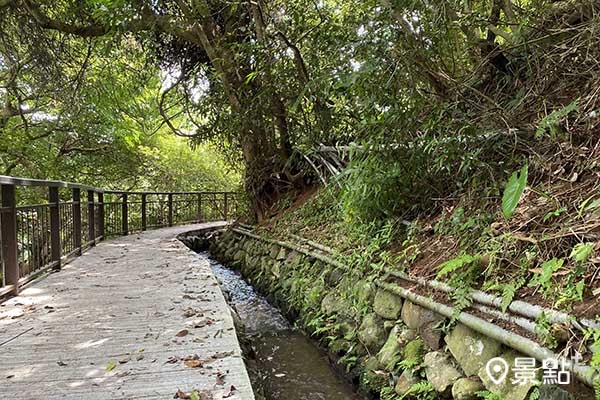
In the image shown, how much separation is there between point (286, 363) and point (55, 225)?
323 centimetres

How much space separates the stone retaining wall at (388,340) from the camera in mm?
1902

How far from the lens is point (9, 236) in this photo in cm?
333

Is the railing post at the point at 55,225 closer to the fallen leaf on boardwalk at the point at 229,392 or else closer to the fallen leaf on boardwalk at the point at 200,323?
the fallen leaf on boardwalk at the point at 200,323

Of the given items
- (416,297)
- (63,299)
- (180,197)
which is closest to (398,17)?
(416,297)

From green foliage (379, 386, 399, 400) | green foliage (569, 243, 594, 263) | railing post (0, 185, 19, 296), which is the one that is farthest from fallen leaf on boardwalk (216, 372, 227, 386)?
railing post (0, 185, 19, 296)

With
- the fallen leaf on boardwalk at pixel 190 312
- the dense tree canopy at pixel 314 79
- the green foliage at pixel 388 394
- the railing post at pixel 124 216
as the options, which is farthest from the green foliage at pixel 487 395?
the railing post at pixel 124 216

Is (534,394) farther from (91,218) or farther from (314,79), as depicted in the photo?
(91,218)

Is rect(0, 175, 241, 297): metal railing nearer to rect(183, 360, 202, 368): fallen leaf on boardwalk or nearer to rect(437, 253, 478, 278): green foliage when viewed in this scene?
rect(183, 360, 202, 368): fallen leaf on boardwalk

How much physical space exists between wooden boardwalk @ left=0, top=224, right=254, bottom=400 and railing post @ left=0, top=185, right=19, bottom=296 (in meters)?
0.22

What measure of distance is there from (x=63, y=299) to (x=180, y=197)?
29.2ft

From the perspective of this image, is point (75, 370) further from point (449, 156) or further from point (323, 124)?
point (323, 124)

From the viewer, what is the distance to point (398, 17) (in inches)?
111

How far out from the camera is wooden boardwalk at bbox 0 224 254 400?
1964 millimetres

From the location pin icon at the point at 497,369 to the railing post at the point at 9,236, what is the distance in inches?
143
